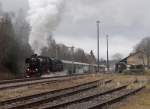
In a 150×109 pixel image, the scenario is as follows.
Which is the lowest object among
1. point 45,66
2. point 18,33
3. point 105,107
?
point 105,107

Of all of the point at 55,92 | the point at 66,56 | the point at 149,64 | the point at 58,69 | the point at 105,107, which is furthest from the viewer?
the point at 66,56

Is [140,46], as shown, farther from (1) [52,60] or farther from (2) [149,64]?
(1) [52,60]

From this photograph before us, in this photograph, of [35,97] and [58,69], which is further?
[58,69]

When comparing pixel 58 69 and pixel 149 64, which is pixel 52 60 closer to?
pixel 58 69

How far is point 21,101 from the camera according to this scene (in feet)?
62.4

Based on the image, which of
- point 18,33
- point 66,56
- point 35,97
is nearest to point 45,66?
point 18,33

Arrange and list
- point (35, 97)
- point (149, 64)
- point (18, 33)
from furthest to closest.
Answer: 1. point (149, 64)
2. point (18, 33)
3. point (35, 97)

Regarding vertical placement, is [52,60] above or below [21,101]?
above

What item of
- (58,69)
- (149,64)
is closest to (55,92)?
(58,69)

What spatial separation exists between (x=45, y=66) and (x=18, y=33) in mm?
17741

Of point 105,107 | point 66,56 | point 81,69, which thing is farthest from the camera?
point 66,56

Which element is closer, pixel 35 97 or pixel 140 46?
pixel 35 97

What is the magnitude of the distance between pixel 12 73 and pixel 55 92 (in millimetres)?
32569

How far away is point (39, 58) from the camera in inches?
1860
